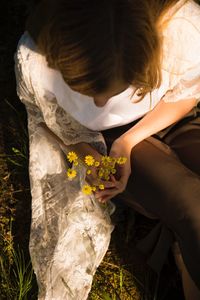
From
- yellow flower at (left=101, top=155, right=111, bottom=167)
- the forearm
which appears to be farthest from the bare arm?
yellow flower at (left=101, top=155, right=111, bottom=167)

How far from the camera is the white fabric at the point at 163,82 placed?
1.61m

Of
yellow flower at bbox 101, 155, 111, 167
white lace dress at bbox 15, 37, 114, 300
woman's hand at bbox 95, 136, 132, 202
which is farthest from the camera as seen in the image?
white lace dress at bbox 15, 37, 114, 300

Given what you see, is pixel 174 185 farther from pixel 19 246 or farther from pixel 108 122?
pixel 19 246

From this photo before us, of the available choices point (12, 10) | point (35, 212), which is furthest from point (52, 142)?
point (12, 10)

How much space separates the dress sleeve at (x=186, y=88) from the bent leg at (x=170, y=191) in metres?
0.18

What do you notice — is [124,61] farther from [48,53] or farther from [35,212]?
[35,212]

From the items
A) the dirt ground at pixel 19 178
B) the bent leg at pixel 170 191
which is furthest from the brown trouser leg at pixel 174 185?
the dirt ground at pixel 19 178

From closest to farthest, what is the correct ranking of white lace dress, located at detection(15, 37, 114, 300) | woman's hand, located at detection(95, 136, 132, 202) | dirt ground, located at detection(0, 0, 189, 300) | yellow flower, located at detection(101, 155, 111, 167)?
yellow flower, located at detection(101, 155, 111, 167), woman's hand, located at detection(95, 136, 132, 202), white lace dress, located at detection(15, 37, 114, 300), dirt ground, located at detection(0, 0, 189, 300)

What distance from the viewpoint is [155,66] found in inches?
59.9

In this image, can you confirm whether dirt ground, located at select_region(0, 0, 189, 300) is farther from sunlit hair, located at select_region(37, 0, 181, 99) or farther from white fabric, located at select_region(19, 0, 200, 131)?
sunlit hair, located at select_region(37, 0, 181, 99)

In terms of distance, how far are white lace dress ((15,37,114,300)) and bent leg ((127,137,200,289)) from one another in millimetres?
173

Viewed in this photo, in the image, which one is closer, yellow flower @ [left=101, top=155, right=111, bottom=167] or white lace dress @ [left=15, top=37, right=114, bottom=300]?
yellow flower @ [left=101, top=155, right=111, bottom=167]

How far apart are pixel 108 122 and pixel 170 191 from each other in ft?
1.17

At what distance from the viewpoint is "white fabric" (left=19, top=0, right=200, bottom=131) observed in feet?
5.28
